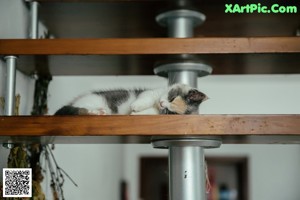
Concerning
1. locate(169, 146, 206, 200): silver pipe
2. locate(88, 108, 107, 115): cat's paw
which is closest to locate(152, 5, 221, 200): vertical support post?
locate(169, 146, 206, 200): silver pipe

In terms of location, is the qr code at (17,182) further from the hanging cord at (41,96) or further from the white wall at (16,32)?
the hanging cord at (41,96)

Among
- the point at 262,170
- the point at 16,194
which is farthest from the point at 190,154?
the point at 262,170

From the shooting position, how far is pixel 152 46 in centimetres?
91

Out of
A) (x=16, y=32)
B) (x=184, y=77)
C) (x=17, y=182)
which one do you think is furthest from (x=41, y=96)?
(x=184, y=77)

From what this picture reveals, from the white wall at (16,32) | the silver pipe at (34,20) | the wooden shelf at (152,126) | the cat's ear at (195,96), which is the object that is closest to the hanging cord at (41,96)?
the white wall at (16,32)

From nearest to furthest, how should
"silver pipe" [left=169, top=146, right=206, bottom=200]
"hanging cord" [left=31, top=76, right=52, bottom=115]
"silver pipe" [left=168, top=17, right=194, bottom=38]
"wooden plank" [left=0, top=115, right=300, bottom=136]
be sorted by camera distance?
"wooden plank" [left=0, top=115, right=300, bottom=136] < "silver pipe" [left=169, top=146, right=206, bottom=200] < "silver pipe" [left=168, top=17, right=194, bottom=38] < "hanging cord" [left=31, top=76, right=52, bottom=115]

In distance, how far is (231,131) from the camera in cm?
81

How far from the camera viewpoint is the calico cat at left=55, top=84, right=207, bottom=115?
0.91 metres

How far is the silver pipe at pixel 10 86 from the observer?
0.91m

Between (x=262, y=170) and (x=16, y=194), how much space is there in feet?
7.34

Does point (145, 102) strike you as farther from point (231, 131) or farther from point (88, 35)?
point (88, 35)

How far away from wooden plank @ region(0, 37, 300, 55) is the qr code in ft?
0.79

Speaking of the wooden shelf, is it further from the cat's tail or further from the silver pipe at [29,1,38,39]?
the silver pipe at [29,1,38,39]

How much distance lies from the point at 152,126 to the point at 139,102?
0.43 feet
